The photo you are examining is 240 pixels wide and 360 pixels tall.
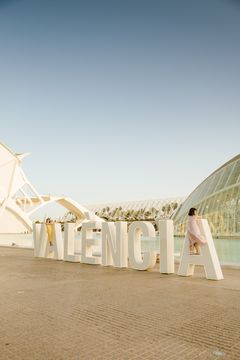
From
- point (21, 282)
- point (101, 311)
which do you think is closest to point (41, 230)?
point (21, 282)

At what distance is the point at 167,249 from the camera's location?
8945 mm

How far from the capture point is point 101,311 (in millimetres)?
4793

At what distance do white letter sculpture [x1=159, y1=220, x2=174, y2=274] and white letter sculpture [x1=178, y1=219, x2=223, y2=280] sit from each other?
1.28ft

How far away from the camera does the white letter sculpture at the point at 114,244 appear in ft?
32.6

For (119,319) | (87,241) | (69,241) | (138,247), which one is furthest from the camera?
(69,241)

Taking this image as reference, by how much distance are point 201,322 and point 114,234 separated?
6.11m

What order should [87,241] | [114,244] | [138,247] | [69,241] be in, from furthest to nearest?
1. [69,241]
2. [87,241]
3. [114,244]
4. [138,247]

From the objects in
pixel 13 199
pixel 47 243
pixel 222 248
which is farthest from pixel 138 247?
pixel 13 199

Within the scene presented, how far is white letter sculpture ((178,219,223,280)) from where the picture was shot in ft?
25.8

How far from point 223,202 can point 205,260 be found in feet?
60.9

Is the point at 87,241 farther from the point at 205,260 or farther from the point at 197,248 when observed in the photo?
the point at 205,260

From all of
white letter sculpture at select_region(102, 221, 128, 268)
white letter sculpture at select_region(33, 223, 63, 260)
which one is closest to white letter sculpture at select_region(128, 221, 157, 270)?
white letter sculpture at select_region(102, 221, 128, 268)

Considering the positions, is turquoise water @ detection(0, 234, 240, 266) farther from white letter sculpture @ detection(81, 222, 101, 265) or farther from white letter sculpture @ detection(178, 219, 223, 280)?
white letter sculpture @ detection(81, 222, 101, 265)

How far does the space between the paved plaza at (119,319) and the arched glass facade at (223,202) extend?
18609mm
